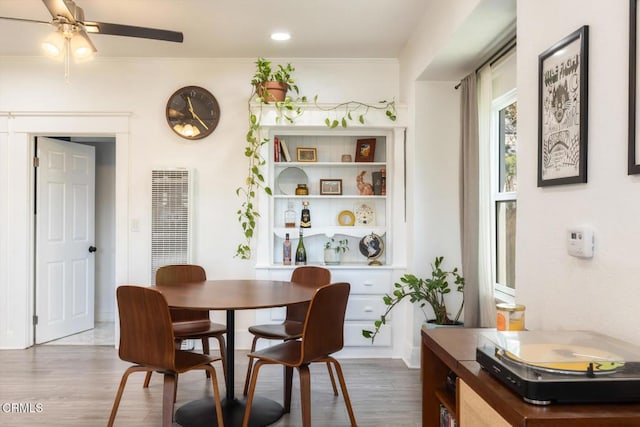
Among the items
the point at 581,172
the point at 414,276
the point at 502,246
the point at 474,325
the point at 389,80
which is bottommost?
the point at 474,325

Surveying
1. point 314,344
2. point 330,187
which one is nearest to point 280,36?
point 330,187

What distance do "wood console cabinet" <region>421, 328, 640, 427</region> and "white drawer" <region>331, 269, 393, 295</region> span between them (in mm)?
2239

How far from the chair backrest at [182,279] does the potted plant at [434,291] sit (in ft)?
4.54

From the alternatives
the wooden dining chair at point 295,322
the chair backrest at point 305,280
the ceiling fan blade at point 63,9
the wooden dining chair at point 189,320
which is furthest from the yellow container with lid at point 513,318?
the ceiling fan blade at point 63,9

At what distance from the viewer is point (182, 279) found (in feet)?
12.0

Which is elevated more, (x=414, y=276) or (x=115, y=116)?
(x=115, y=116)

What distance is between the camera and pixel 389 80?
459 cm

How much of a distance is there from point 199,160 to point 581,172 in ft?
11.9

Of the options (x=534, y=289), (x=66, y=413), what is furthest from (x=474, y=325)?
(x=66, y=413)

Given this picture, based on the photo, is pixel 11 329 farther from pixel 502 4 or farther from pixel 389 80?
pixel 502 4

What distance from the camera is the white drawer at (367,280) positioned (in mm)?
4215

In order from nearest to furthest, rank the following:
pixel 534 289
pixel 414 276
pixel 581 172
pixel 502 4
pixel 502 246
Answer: pixel 581 172 → pixel 534 289 → pixel 502 4 → pixel 502 246 → pixel 414 276

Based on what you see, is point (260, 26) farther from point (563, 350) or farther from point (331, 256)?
point (563, 350)

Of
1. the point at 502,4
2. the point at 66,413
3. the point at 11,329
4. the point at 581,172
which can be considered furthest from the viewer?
the point at 11,329
